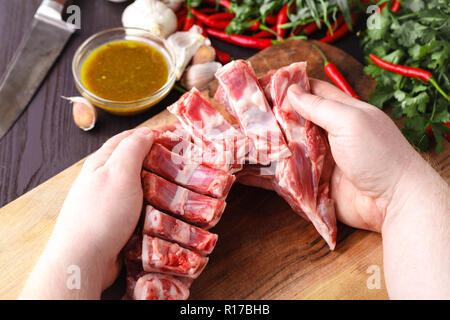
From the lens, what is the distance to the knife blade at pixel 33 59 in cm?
330

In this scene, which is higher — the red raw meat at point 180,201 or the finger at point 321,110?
the finger at point 321,110

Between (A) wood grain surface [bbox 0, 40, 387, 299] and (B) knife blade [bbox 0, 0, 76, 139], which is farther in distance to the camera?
(B) knife blade [bbox 0, 0, 76, 139]

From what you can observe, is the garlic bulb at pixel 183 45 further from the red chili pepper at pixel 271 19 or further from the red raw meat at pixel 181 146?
the red raw meat at pixel 181 146

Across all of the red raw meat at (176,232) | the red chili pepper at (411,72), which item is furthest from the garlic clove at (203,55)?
the red raw meat at (176,232)

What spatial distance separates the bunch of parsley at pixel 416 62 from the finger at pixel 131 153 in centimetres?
170

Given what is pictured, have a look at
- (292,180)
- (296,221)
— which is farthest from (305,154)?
(296,221)

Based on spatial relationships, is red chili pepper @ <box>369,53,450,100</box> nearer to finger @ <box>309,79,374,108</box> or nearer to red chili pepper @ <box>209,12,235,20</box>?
finger @ <box>309,79,374,108</box>

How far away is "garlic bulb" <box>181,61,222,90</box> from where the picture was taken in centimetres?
347

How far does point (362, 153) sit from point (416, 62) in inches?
49.3

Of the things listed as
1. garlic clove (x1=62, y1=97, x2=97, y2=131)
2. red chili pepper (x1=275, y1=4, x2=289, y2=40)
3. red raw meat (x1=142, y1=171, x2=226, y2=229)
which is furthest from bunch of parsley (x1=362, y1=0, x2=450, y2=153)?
garlic clove (x1=62, y1=97, x2=97, y2=131)

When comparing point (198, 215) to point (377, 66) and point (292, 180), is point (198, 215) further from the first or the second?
point (377, 66)

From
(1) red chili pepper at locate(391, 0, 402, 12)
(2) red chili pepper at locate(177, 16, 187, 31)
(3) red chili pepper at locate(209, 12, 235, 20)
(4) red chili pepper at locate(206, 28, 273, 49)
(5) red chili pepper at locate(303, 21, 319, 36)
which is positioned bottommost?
(4) red chili pepper at locate(206, 28, 273, 49)

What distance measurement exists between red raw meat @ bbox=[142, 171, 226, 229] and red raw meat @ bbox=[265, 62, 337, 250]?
457mm

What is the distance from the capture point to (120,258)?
98.7 inches
